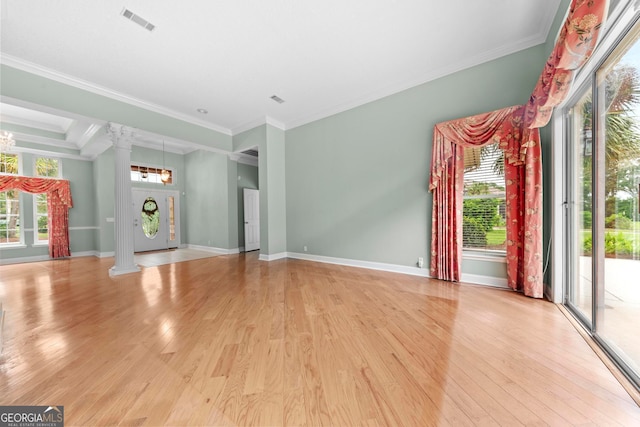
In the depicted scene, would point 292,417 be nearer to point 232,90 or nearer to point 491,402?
point 491,402

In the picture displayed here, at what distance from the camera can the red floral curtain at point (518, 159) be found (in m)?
1.53

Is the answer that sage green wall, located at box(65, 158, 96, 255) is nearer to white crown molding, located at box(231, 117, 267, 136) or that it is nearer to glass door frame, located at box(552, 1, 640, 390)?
white crown molding, located at box(231, 117, 267, 136)

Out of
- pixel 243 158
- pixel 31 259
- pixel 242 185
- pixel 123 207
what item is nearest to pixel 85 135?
pixel 123 207

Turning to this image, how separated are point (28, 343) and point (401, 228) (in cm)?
437

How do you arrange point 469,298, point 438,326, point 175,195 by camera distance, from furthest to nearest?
point 175,195, point 469,298, point 438,326

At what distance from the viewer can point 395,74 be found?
3631mm

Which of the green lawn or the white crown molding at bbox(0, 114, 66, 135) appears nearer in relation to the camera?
the green lawn

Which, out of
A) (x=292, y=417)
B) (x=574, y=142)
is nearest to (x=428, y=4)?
(x=574, y=142)

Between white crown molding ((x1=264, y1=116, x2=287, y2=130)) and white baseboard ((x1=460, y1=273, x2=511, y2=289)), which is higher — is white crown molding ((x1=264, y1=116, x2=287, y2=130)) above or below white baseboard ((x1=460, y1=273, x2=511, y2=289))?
above

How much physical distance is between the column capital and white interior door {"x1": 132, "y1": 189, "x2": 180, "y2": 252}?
314cm

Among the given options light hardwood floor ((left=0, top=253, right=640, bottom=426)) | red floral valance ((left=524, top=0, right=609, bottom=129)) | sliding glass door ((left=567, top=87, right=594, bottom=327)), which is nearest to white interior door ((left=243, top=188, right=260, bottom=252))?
light hardwood floor ((left=0, top=253, right=640, bottom=426))

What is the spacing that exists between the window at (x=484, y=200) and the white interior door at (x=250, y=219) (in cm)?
523

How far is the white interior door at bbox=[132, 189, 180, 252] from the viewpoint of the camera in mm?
6938

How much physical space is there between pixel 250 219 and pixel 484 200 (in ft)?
18.8
